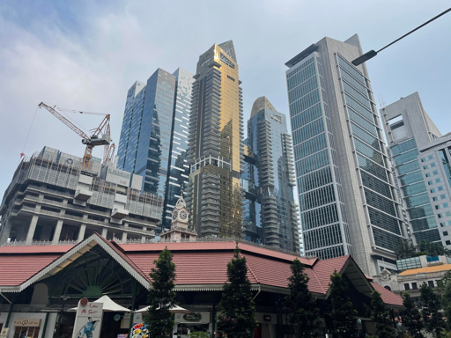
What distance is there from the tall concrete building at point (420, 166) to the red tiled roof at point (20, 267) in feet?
505

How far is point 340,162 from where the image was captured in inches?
5768

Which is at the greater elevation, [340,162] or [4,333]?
[340,162]

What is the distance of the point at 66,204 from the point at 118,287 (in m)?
89.4

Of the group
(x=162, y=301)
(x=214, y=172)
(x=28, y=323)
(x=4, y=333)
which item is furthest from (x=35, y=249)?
(x=214, y=172)

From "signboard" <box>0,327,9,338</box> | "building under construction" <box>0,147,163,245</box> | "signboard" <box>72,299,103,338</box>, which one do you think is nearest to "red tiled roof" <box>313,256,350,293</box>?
"signboard" <box>72,299,103,338</box>

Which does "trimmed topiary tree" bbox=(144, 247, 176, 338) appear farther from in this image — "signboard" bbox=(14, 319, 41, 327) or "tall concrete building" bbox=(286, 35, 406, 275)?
"tall concrete building" bbox=(286, 35, 406, 275)

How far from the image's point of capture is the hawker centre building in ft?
109

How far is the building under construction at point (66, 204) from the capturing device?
110 metres

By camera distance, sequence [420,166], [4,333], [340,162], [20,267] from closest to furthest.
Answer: [4,333] < [20,267] < [340,162] < [420,166]

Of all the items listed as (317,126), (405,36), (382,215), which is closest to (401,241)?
(382,215)

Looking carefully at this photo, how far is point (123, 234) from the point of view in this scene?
126 metres

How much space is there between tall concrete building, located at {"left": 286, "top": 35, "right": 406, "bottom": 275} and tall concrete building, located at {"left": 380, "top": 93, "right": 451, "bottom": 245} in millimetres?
15140

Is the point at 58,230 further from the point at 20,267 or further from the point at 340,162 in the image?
the point at 340,162

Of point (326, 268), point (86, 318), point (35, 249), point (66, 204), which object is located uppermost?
point (66, 204)
